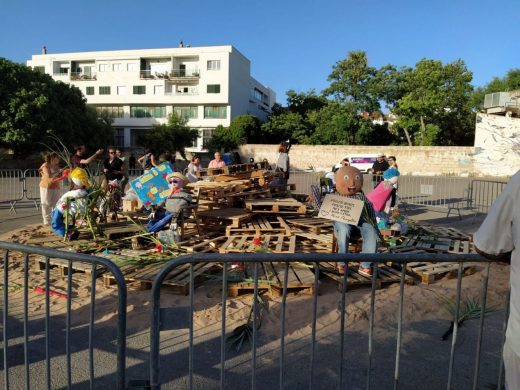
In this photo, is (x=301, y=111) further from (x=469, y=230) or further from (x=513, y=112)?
(x=469, y=230)

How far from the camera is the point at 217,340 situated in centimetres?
402

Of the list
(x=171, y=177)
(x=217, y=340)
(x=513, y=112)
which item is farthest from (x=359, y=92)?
(x=217, y=340)

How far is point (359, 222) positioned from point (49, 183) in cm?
676

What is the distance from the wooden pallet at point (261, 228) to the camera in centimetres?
695

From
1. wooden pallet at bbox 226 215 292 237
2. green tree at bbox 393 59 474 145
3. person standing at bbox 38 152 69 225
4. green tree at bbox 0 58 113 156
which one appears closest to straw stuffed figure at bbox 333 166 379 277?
wooden pallet at bbox 226 215 292 237

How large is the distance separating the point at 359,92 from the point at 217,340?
4448 centimetres

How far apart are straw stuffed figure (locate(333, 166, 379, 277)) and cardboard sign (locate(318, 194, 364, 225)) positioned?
23 centimetres

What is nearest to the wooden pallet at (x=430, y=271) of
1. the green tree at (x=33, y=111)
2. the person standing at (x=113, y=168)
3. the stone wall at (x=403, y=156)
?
the person standing at (x=113, y=168)

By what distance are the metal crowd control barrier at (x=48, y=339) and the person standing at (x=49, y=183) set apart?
4.42 meters

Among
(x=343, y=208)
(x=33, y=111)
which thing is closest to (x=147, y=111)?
A: (x=33, y=111)

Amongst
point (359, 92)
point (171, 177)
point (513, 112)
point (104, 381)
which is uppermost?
point (359, 92)

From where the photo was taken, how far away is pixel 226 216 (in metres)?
7.35

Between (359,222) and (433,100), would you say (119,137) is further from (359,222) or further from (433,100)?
(359,222)

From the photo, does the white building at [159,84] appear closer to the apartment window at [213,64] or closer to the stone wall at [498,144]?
the apartment window at [213,64]
